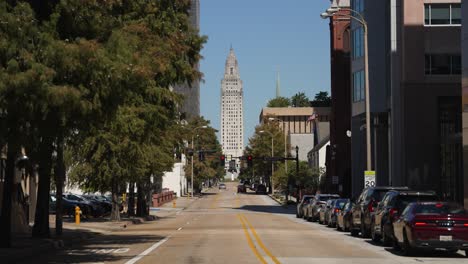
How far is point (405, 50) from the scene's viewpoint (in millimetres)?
56219

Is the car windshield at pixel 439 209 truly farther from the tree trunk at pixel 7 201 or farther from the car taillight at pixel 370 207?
the tree trunk at pixel 7 201

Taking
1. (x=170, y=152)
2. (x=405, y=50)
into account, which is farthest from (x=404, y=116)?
Result: (x=170, y=152)

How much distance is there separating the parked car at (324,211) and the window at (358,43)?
20.1 m

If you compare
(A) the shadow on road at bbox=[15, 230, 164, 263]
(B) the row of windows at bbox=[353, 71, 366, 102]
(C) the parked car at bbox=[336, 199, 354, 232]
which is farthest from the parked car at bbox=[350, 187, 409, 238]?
(B) the row of windows at bbox=[353, 71, 366, 102]

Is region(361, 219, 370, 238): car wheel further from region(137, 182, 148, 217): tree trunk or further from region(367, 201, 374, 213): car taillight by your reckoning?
region(137, 182, 148, 217): tree trunk

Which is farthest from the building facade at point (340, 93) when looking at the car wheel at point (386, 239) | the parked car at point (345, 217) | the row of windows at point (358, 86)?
the car wheel at point (386, 239)

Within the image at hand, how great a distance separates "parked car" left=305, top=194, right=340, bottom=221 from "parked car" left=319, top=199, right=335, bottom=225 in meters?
0.65

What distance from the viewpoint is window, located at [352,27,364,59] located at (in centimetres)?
6481

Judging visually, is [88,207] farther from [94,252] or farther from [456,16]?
[94,252]

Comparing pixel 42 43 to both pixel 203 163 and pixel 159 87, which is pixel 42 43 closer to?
pixel 159 87

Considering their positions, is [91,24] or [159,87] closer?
→ [91,24]

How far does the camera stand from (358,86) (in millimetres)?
65500

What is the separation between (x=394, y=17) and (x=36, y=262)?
4101cm

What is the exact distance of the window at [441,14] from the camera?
184 feet
